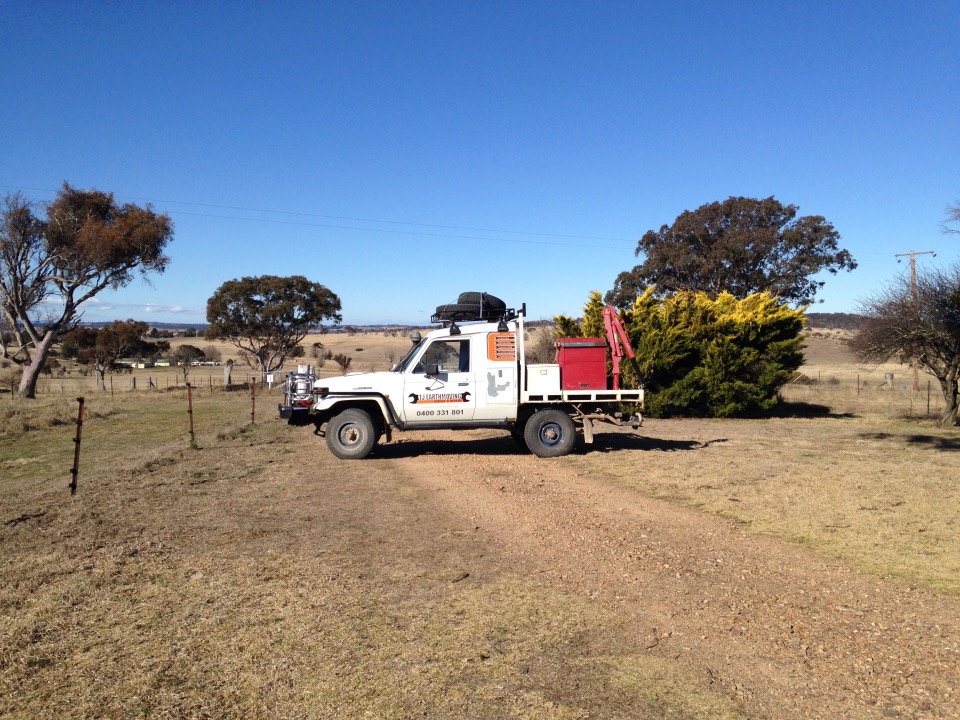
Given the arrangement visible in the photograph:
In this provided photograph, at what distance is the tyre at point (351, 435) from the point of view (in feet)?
39.9

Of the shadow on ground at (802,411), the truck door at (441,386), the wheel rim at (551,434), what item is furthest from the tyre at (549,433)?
the shadow on ground at (802,411)

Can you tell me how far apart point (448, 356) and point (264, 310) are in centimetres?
3062

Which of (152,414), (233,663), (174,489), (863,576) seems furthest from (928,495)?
(152,414)

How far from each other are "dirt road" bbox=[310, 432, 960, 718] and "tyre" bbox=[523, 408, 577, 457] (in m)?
2.47

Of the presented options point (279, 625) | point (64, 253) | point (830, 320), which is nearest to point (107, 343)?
point (64, 253)

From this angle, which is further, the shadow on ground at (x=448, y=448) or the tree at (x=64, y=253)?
the tree at (x=64, y=253)

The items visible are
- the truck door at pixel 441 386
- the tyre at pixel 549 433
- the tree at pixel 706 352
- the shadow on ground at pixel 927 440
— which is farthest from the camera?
the tree at pixel 706 352

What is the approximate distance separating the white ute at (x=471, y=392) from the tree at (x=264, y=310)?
2988 centimetres

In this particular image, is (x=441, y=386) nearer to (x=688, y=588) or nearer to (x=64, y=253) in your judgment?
(x=688, y=588)

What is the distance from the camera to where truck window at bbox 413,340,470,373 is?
12219 mm

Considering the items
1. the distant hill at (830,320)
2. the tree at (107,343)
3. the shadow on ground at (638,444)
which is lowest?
the shadow on ground at (638,444)

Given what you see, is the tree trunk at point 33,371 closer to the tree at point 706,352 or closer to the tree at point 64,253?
the tree at point 64,253

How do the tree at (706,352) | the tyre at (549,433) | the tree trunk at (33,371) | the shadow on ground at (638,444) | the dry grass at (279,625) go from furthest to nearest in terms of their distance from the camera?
the tree trunk at (33,371)
the tree at (706,352)
the shadow on ground at (638,444)
the tyre at (549,433)
the dry grass at (279,625)

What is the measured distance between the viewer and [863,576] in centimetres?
576
